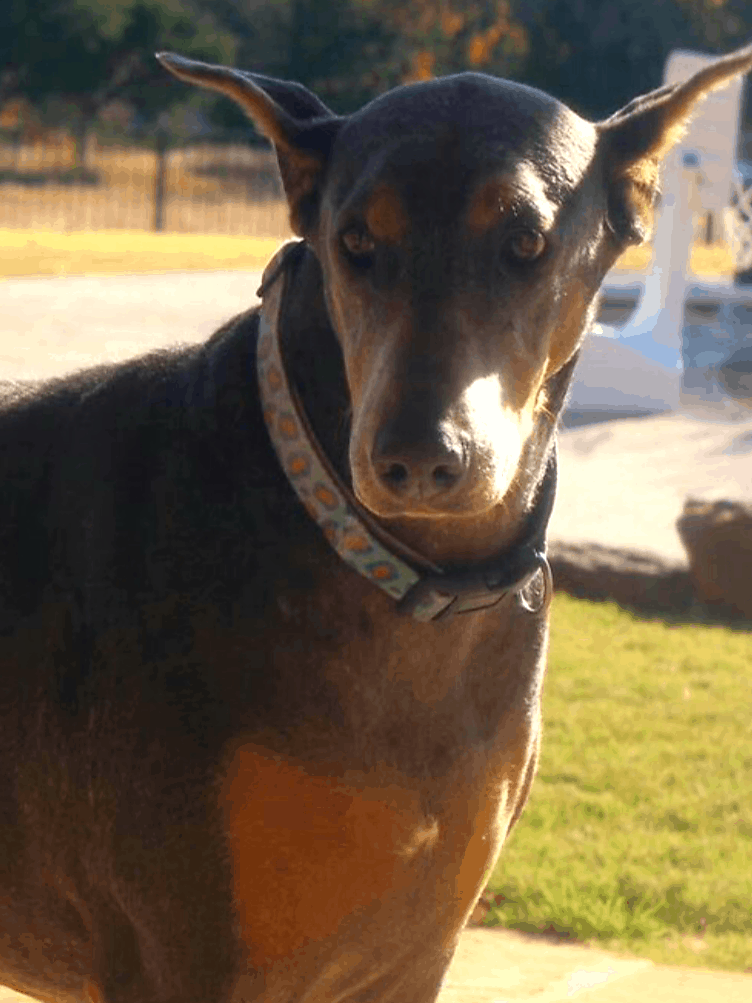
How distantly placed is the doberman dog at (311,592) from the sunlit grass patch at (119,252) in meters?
17.0

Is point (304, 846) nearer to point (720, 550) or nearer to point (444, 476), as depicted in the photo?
point (444, 476)

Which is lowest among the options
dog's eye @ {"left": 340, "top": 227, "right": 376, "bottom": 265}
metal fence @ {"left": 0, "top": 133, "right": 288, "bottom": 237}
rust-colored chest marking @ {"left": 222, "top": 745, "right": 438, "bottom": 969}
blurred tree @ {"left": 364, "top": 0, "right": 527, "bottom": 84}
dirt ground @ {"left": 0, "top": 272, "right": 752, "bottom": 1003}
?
metal fence @ {"left": 0, "top": 133, "right": 288, "bottom": 237}

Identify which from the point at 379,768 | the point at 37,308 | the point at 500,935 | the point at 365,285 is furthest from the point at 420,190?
the point at 37,308

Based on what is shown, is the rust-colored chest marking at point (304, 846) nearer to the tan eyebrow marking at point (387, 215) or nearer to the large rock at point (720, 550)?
the tan eyebrow marking at point (387, 215)

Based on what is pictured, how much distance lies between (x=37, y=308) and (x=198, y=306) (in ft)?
4.90

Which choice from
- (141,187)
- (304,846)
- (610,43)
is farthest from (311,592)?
(610,43)

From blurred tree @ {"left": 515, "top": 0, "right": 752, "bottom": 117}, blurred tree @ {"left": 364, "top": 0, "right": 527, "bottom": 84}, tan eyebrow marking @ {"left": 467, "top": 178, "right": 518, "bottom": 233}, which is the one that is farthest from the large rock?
blurred tree @ {"left": 515, "top": 0, "right": 752, "bottom": 117}

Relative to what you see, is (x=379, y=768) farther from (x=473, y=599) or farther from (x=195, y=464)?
(x=195, y=464)

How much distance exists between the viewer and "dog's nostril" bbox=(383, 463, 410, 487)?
8.91 ft

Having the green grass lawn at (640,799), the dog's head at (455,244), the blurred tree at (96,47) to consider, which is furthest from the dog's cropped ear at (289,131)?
the blurred tree at (96,47)

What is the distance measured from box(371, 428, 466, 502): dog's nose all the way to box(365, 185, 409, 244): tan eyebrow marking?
13.2 inches

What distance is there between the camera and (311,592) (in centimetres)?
308

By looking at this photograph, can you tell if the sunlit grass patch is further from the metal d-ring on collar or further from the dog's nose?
the dog's nose

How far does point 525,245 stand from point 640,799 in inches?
159
